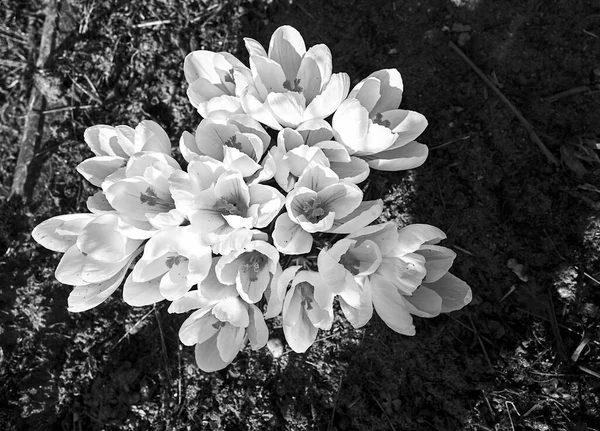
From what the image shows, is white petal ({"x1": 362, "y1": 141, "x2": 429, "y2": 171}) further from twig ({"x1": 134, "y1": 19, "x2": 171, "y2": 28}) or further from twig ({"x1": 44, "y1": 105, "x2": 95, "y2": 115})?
twig ({"x1": 44, "y1": 105, "x2": 95, "y2": 115})

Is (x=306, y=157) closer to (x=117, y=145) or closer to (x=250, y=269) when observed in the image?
(x=250, y=269)

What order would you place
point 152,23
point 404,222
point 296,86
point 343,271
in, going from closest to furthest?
point 343,271 < point 296,86 < point 404,222 < point 152,23

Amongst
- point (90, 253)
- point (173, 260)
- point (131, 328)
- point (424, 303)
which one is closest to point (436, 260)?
point (424, 303)

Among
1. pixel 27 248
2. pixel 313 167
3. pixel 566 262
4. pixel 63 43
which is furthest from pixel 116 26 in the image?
pixel 566 262

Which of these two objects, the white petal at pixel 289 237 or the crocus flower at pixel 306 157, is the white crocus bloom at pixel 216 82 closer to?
→ the crocus flower at pixel 306 157

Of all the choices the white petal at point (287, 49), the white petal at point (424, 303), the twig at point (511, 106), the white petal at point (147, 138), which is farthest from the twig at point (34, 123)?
the twig at point (511, 106)

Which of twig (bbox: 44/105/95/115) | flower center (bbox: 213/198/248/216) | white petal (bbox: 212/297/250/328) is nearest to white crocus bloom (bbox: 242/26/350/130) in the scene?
flower center (bbox: 213/198/248/216)
